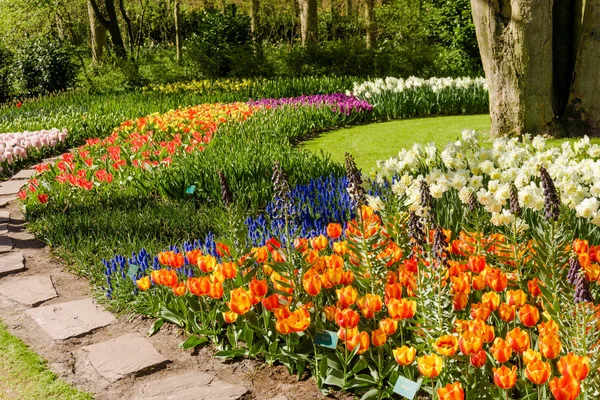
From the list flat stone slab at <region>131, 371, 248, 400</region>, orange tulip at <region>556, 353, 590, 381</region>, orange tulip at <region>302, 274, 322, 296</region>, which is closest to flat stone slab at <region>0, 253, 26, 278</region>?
flat stone slab at <region>131, 371, 248, 400</region>

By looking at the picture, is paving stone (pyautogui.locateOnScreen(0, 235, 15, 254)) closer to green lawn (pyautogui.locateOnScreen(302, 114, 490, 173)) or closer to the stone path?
the stone path

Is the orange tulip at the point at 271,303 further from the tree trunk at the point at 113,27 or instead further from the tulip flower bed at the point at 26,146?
the tree trunk at the point at 113,27

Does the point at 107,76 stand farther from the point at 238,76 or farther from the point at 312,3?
the point at 312,3

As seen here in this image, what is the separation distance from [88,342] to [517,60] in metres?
5.44

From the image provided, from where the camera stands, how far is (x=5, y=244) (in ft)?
18.7

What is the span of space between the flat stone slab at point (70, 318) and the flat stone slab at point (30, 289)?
0.53 feet

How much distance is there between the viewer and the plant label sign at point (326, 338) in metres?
A: 2.93

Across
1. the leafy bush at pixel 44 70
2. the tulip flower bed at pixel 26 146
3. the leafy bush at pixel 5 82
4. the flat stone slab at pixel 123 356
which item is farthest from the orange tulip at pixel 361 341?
the leafy bush at pixel 5 82

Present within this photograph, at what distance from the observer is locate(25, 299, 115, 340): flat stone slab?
393cm

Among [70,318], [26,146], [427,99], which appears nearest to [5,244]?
[70,318]

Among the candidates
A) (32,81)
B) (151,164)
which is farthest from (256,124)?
(32,81)

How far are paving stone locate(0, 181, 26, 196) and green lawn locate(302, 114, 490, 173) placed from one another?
355 centimetres

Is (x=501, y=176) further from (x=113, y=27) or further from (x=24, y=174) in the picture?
(x=113, y=27)

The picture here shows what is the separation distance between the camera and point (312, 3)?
17625mm
